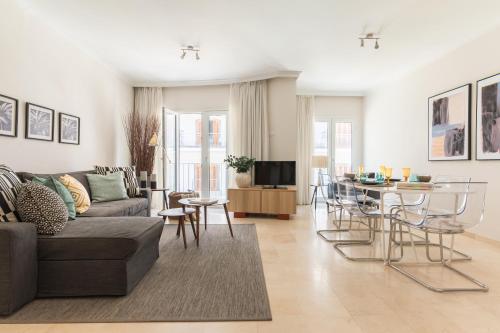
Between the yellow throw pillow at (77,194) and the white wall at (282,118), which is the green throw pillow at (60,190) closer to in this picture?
the yellow throw pillow at (77,194)

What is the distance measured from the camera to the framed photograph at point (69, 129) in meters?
3.79

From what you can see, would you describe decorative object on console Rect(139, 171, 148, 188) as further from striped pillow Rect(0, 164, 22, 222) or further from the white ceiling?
striped pillow Rect(0, 164, 22, 222)

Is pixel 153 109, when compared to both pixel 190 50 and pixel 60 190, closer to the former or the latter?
pixel 190 50

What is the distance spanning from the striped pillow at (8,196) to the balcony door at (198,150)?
378 cm

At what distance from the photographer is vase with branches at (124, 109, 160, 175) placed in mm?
5453

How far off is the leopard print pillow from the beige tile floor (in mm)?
635

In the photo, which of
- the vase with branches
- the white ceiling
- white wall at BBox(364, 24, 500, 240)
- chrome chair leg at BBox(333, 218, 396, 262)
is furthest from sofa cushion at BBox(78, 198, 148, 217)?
white wall at BBox(364, 24, 500, 240)

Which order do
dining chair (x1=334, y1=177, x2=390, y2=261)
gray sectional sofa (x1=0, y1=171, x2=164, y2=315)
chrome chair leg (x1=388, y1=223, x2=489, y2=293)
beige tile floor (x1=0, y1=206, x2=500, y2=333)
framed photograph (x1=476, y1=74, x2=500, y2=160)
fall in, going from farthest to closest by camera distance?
framed photograph (x1=476, y1=74, x2=500, y2=160), dining chair (x1=334, y1=177, x2=390, y2=261), chrome chair leg (x1=388, y1=223, x2=489, y2=293), gray sectional sofa (x1=0, y1=171, x2=164, y2=315), beige tile floor (x1=0, y1=206, x2=500, y2=333)

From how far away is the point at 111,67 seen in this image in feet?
16.6

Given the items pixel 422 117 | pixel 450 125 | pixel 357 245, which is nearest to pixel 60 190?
pixel 357 245

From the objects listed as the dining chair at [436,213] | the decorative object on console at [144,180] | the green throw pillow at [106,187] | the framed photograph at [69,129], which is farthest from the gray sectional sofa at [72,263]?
the decorative object on console at [144,180]

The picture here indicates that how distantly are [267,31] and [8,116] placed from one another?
314cm

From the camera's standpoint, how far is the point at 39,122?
339 cm

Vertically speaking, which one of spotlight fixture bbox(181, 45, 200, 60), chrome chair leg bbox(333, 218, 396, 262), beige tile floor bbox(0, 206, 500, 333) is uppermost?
spotlight fixture bbox(181, 45, 200, 60)
